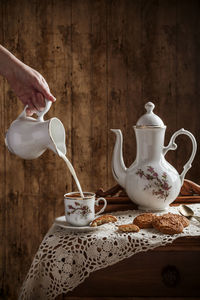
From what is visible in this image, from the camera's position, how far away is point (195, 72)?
211 centimetres

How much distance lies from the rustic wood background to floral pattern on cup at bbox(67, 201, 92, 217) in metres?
1.19

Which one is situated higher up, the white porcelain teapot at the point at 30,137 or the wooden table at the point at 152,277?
the white porcelain teapot at the point at 30,137

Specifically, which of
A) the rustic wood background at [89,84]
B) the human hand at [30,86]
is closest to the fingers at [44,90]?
the human hand at [30,86]

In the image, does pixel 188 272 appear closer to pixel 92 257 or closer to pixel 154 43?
pixel 92 257

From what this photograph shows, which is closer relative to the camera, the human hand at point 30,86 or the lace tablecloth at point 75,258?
the lace tablecloth at point 75,258

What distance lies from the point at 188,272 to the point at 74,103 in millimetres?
1448

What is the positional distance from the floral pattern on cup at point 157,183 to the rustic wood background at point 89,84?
1054 millimetres

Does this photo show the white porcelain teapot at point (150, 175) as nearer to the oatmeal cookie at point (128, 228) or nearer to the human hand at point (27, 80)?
the oatmeal cookie at point (128, 228)

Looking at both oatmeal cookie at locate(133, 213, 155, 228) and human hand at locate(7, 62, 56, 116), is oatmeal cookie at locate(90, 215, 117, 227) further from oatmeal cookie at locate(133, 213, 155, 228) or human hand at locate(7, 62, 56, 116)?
human hand at locate(7, 62, 56, 116)

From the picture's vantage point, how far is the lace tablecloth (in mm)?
853

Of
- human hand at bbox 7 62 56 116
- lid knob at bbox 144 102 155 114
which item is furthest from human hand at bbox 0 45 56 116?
lid knob at bbox 144 102 155 114

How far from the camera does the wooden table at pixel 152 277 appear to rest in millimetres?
863

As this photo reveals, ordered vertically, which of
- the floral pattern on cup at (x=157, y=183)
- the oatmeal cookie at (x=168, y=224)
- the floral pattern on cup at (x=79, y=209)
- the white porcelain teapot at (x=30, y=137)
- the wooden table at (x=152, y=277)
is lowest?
the wooden table at (x=152, y=277)

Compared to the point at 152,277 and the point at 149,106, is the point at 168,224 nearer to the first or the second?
the point at 152,277
